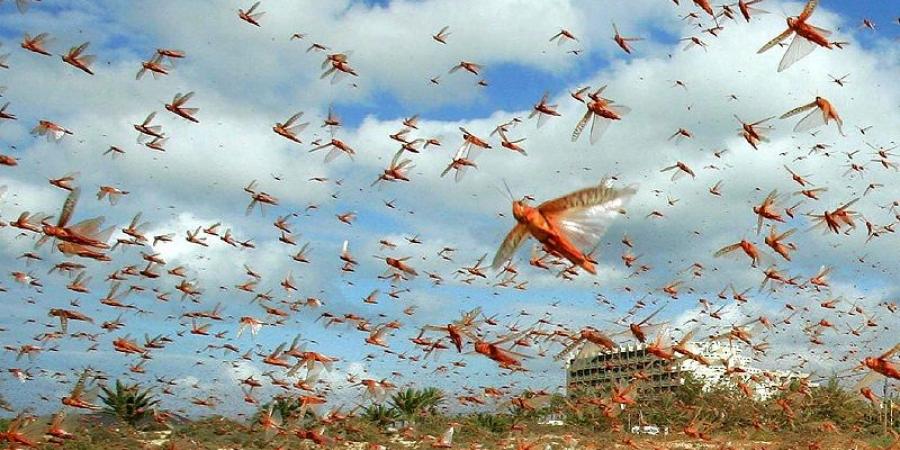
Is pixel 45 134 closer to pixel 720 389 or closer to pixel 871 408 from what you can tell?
pixel 720 389

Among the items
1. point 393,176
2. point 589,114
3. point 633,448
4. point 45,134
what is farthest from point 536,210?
point 633,448

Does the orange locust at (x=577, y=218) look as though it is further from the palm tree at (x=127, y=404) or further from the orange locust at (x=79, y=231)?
the palm tree at (x=127, y=404)

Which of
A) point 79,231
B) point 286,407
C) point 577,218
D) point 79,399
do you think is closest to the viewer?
point 577,218

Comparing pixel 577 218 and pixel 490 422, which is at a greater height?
pixel 577 218

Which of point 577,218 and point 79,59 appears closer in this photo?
point 577,218

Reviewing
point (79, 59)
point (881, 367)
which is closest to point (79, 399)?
point (79, 59)

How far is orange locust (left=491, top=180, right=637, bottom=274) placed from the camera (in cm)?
529

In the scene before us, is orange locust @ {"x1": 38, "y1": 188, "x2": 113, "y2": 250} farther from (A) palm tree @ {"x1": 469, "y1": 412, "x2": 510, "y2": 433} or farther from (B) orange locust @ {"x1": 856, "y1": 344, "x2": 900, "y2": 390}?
(A) palm tree @ {"x1": 469, "y1": 412, "x2": 510, "y2": 433}

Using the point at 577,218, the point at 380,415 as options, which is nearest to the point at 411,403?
the point at 380,415

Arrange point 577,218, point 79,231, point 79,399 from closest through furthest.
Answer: point 577,218 → point 79,231 → point 79,399

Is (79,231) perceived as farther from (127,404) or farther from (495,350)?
(127,404)

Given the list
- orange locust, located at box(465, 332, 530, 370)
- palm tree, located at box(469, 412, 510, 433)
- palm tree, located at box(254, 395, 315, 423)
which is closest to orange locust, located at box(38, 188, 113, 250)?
orange locust, located at box(465, 332, 530, 370)

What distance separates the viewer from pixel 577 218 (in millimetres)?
5352

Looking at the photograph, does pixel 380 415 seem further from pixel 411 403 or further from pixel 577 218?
pixel 577 218
